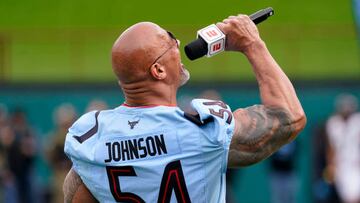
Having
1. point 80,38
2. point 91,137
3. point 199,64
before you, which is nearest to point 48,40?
point 80,38

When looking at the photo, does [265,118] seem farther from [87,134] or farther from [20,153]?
[20,153]

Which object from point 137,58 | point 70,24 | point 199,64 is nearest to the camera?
point 137,58

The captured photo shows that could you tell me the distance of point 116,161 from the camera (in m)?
4.25

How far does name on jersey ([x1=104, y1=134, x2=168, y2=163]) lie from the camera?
4.22 m

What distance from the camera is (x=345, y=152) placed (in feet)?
47.8

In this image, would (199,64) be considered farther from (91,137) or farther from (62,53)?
(91,137)

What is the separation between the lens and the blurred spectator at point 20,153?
1461cm

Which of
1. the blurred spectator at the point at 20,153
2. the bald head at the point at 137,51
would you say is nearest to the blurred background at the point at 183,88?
the blurred spectator at the point at 20,153

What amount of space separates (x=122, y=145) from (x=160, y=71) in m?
0.35

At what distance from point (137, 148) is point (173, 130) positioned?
171 millimetres

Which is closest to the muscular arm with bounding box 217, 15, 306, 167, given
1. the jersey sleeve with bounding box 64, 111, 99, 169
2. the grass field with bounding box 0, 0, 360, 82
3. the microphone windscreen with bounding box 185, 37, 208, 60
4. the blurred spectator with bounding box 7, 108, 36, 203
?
the microphone windscreen with bounding box 185, 37, 208, 60

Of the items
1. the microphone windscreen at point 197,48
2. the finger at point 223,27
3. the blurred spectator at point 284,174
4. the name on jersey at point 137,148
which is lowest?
the blurred spectator at point 284,174

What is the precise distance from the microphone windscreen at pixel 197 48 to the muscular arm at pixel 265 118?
4.6 inches

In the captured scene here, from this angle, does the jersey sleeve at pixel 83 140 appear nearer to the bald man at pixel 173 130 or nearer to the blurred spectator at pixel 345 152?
the bald man at pixel 173 130
